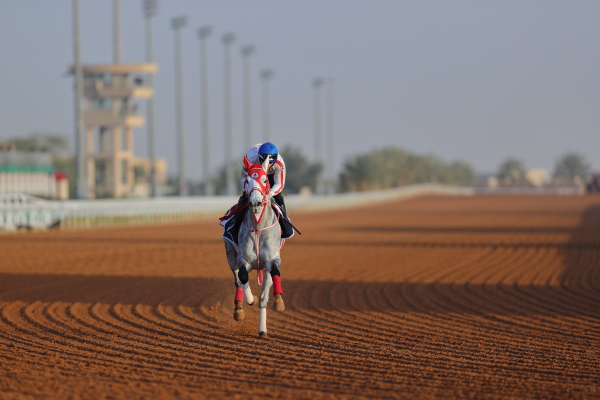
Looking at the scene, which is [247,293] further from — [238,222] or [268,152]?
[268,152]

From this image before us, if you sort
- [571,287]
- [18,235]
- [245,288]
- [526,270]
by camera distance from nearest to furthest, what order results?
[245,288]
[571,287]
[526,270]
[18,235]

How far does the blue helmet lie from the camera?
36.1 feet

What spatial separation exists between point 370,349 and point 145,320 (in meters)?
3.37

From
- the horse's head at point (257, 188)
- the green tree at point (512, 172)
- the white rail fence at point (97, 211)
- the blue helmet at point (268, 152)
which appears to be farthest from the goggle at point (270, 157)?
the green tree at point (512, 172)

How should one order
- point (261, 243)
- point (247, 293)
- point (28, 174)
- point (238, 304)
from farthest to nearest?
point (28, 174), point (247, 293), point (238, 304), point (261, 243)

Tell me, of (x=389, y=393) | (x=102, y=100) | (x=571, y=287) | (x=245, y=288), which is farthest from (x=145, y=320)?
(x=102, y=100)

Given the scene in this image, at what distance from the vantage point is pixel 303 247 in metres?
27.2

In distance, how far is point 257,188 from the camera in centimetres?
1034

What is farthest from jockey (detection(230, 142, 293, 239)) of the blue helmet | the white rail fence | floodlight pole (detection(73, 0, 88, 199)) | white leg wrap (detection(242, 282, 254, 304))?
floodlight pole (detection(73, 0, 88, 199))

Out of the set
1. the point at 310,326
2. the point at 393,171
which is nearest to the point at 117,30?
the point at 310,326

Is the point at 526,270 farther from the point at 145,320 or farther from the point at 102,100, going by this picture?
the point at 102,100

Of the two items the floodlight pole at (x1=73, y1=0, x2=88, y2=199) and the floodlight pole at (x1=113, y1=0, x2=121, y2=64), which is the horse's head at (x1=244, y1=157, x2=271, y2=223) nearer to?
the floodlight pole at (x1=73, y1=0, x2=88, y2=199)

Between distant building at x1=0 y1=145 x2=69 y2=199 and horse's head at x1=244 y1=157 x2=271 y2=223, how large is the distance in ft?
96.2

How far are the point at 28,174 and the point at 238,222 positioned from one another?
32381 millimetres
